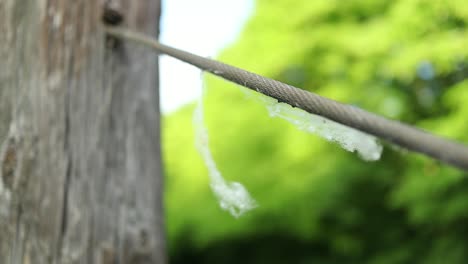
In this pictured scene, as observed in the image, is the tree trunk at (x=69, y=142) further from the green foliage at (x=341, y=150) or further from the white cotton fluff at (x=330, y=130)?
the green foliage at (x=341, y=150)

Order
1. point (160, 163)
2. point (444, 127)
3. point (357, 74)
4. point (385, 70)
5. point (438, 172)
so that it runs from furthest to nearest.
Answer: point (357, 74) → point (385, 70) → point (438, 172) → point (444, 127) → point (160, 163)

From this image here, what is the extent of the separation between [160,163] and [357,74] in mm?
3108

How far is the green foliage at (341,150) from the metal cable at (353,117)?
2.61m

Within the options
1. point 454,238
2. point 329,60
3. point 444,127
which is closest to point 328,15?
point 329,60

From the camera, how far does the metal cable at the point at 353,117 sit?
1.55 feet

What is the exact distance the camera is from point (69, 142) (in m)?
1.20

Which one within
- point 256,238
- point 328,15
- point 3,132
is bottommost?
point 3,132

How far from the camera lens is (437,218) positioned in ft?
12.7

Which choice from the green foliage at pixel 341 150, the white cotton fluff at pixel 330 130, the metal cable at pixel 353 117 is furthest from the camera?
the green foliage at pixel 341 150

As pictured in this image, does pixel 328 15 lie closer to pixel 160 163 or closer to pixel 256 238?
pixel 256 238

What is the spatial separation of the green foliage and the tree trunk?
7.73 ft

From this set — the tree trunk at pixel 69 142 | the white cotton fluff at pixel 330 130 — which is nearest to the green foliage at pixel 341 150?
the tree trunk at pixel 69 142

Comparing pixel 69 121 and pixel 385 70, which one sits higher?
pixel 385 70

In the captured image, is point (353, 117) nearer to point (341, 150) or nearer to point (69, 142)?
point (69, 142)
